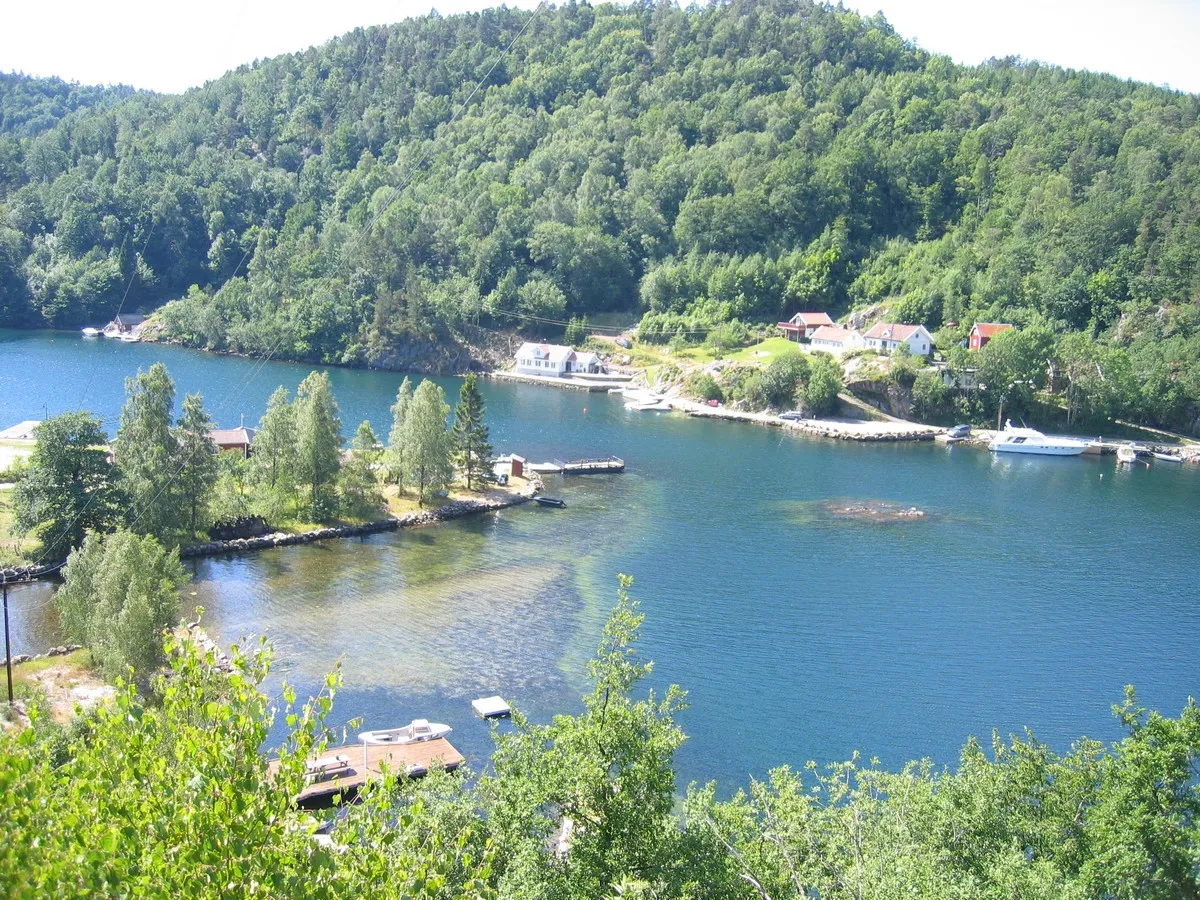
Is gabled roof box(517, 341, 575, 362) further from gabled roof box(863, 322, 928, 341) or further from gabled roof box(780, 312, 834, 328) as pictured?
gabled roof box(863, 322, 928, 341)

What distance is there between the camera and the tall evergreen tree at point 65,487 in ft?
84.1

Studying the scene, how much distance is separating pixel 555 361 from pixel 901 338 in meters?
22.3

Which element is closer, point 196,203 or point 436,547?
point 436,547

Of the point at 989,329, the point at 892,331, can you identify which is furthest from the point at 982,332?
the point at 892,331

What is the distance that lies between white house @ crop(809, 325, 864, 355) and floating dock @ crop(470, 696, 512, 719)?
43.8 meters

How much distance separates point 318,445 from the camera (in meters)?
32.6

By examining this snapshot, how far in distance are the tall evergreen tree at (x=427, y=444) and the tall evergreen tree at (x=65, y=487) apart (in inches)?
425

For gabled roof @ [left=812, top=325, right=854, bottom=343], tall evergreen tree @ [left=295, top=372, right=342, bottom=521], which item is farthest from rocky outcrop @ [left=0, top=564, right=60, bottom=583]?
gabled roof @ [left=812, top=325, right=854, bottom=343]

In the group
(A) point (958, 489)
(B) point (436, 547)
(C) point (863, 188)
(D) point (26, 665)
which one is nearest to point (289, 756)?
(D) point (26, 665)

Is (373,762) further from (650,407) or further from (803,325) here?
(803,325)

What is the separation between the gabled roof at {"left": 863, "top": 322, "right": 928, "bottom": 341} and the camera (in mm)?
58125

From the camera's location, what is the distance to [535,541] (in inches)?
1284

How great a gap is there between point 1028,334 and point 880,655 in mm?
35606

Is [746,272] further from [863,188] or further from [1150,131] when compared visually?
[1150,131]
